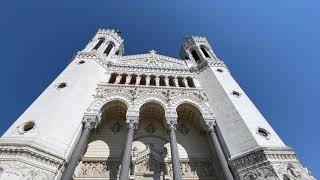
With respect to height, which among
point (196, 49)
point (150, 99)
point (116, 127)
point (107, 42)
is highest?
point (107, 42)

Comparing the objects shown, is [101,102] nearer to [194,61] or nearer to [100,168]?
[100,168]

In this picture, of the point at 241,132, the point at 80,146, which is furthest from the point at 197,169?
the point at 80,146

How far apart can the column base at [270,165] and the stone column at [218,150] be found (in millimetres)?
399

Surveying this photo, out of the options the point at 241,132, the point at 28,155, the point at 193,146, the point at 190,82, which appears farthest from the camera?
the point at 190,82

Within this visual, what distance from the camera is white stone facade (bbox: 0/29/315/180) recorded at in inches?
369

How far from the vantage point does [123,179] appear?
29.6ft

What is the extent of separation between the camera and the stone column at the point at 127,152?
9344 millimetres

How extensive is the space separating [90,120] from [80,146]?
1840mm

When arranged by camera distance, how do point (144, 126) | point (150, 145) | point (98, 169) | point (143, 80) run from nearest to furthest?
point (98, 169) < point (150, 145) < point (144, 126) < point (143, 80)

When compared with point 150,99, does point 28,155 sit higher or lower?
lower

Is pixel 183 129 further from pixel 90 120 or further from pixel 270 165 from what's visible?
pixel 270 165

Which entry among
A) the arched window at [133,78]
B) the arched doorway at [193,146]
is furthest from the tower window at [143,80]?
the arched doorway at [193,146]

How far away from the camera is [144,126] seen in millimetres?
14516

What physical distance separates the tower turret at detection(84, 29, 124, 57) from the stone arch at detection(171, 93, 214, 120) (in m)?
8.57
